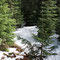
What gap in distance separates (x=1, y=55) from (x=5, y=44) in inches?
81.0

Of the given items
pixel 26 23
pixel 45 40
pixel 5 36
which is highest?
pixel 45 40

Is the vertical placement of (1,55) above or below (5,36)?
below

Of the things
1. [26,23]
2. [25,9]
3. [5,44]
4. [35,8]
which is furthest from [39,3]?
[5,44]

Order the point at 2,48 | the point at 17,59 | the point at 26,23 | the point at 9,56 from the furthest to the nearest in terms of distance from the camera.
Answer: the point at 26,23 < the point at 2,48 < the point at 9,56 < the point at 17,59

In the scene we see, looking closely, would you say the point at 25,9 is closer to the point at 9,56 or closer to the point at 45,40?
the point at 9,56

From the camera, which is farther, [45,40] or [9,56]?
[9,56]

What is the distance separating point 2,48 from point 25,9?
19.3 meters

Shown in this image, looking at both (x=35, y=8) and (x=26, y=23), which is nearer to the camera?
(x=35, y=8)

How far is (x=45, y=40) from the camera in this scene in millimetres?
7066

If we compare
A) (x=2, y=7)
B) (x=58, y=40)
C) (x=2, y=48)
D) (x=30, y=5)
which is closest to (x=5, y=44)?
(x=2, y=48)

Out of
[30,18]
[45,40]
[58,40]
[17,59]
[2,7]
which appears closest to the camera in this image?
[45,40]

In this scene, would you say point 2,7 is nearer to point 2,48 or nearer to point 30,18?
point 2,48

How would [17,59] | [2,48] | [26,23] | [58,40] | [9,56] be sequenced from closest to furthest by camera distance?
1. [17,59]
2. [9,56]
3. [2,48]
4. [58,40]
5. [26,23]

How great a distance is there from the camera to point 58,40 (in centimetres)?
1396
